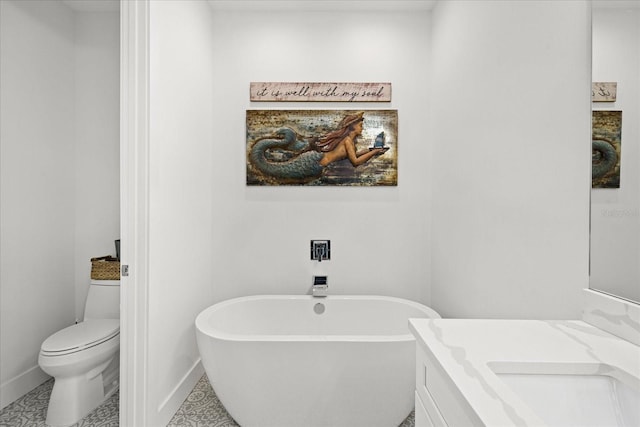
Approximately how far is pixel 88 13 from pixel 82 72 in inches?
17.8

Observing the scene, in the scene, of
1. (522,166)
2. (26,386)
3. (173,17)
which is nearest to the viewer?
(522,166)

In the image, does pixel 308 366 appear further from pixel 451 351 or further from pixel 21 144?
pixel 21 144

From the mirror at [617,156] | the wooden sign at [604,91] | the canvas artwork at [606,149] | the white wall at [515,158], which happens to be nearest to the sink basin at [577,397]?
the mirror at [617,156]

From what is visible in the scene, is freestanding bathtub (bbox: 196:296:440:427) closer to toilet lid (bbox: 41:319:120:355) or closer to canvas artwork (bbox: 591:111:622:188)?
toilet lid (bbox: 41:319:120:355)

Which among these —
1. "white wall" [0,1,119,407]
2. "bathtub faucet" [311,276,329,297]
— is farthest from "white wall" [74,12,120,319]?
"bathtub faucet" [311,276,329,297]

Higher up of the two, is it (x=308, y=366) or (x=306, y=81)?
(x=306, y=81)

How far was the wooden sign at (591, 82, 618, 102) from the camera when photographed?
0.96 meters

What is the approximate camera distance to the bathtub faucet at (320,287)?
97.0 inches

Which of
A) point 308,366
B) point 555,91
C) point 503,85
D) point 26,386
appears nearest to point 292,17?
point 503,85

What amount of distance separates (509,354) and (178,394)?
1.94m

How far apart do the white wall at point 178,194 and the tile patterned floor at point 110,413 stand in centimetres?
9

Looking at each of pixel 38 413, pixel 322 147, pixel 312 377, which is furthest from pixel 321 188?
pixel 38 413

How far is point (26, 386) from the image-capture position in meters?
2.16

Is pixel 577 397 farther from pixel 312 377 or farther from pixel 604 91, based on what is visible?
pixel 312 377
